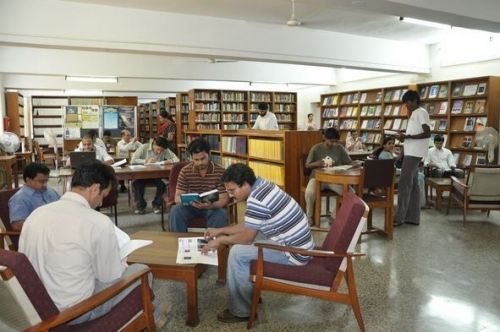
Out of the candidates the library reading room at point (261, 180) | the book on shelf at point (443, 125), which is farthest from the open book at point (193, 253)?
the book on shelf at point (443, 125)

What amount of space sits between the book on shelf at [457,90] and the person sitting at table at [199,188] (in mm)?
6158

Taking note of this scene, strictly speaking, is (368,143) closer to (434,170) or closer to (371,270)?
(434,170)

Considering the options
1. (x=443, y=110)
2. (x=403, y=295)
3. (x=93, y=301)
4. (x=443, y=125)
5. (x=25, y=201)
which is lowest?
(x=403, y=295)

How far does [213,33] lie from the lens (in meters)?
6.26

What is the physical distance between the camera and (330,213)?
5.45 meters

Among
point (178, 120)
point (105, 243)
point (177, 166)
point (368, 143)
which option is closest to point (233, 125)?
point (178, 120)

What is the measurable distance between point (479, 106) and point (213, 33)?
521 cm

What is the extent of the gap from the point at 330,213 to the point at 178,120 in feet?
23.8

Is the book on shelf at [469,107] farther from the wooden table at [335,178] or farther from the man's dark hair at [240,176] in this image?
the man's dark hair at [240,176]

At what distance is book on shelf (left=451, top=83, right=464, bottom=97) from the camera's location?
7745 millimetres

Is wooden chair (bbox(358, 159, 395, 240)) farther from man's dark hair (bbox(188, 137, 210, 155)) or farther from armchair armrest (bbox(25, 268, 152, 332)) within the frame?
armchair armrest (bbox(25, 268, 152, 332))

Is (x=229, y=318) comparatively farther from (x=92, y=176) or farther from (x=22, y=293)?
(x=22, y=293)

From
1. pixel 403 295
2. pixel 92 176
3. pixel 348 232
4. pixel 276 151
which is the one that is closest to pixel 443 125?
pixel 276 151

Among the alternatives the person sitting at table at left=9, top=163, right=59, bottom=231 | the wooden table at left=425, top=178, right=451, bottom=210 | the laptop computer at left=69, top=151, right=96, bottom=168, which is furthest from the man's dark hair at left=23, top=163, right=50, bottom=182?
the wooden table at left=425, top=178, right=451, bottom=210
